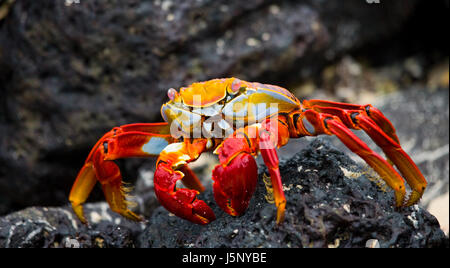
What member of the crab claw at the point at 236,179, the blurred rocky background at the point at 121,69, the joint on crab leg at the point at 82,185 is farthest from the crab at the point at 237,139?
the blurred rocky background at the point at 121,69

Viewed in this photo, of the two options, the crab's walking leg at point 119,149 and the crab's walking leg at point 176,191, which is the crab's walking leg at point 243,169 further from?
the crab's walking leg at point 119,149

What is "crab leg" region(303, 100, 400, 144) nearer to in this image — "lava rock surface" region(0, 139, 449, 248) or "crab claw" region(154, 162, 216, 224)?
"lava rock surface" region(0, 139, 449, 248)

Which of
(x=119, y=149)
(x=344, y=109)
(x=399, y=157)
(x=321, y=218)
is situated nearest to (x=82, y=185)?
(x=119, y=149)

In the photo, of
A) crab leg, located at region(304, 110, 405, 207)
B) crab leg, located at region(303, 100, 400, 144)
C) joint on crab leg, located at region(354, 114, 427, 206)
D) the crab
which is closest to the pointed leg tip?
the crab

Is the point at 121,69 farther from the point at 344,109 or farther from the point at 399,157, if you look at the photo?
the point at 399,157

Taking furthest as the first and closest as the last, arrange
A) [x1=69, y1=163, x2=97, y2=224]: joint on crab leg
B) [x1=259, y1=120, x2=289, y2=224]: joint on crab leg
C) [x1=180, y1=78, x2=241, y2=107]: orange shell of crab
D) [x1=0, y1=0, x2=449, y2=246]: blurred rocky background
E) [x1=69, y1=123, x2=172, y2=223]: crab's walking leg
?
[x1=0, y1=0, x2=449, y2=246]: blurred rocky background
[x1=69, y1=163, x2=97, y2=224]: joint on crab leg
[x1=69, y1=123, x2=172, y2=223]: crab's walking leg
[x1=180, y1=78, x2=241, y2=107]: orange shell of crab
[x1=259, y1=120, x2=289, y2=224]: joint on crab leg
